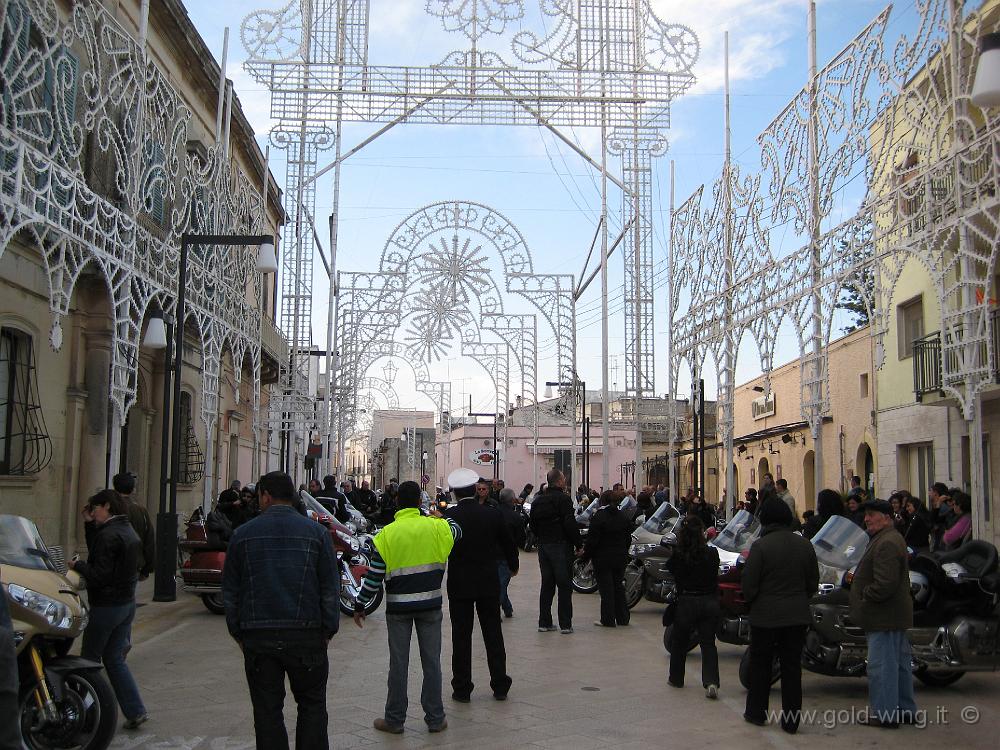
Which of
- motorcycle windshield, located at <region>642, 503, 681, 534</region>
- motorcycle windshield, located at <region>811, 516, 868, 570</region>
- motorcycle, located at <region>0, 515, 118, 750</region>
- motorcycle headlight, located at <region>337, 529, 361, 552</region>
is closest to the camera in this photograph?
motorcycle, located at <region>0, 515, 118, 750</region>

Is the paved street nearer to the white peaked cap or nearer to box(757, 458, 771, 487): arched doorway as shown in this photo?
the white peaked cap

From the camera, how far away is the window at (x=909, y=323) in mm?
22078

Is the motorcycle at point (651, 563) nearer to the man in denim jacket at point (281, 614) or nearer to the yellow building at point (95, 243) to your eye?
the yellow building at point (95, 243)

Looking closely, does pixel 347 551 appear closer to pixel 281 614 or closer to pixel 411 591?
pixel 411 591

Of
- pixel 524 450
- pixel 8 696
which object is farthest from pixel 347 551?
pixel 524 450

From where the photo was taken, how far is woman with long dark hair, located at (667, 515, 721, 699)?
8391 millimetres

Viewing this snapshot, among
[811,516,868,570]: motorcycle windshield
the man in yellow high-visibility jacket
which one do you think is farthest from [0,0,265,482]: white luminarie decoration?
[811,516,868,570]: motorcycle windshield

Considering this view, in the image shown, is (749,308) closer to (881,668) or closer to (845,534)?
(845,534)

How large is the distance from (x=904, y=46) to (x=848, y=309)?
30349 mm

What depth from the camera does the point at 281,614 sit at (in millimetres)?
5234

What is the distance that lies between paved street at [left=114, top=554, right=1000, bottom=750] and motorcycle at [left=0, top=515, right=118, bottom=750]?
75 centimetres

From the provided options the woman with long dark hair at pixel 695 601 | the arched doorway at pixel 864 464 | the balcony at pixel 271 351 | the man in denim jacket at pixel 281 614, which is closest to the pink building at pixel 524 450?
the balcony at pixel 271 351

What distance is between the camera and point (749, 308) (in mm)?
18312

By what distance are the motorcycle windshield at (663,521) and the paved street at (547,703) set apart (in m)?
3.12
